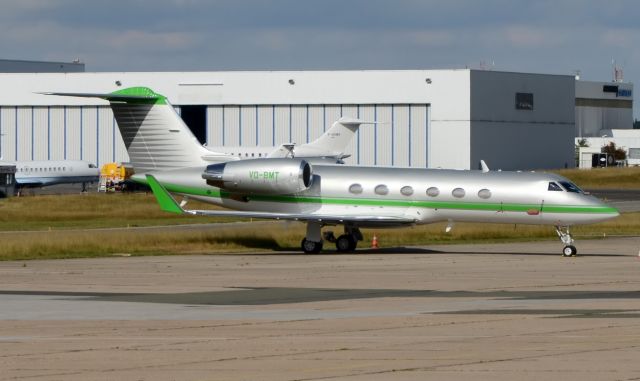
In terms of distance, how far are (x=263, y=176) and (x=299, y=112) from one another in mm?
64227

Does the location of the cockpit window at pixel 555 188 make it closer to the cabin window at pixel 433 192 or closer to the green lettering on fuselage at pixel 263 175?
the cabin window at pixel 433 192

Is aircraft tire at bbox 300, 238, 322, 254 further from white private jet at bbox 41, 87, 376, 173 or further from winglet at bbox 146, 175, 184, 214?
white private jet at bbox 41, 87, 376, 173

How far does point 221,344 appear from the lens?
17.7 meters

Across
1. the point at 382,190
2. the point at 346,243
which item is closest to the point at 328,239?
the point at 346,243

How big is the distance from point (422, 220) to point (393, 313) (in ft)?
61.3

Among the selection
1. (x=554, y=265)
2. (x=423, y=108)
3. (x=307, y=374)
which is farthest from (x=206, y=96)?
(x=307, y=374)

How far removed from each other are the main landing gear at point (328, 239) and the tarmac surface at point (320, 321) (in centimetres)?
556

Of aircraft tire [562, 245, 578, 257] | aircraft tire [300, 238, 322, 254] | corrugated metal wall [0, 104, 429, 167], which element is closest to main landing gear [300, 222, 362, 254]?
aircraft tire [300, 238, 322, 254]

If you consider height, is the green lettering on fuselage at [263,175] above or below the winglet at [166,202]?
above

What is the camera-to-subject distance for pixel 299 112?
344 ft

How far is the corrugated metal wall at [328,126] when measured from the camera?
4063 inches

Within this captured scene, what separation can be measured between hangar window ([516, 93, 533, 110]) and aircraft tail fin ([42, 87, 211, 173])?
70563 mm

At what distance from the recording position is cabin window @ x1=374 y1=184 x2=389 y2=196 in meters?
40.5

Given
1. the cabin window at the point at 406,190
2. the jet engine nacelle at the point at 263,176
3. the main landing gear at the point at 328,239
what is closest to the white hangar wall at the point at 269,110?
the main landing gear at the point at 328,239
